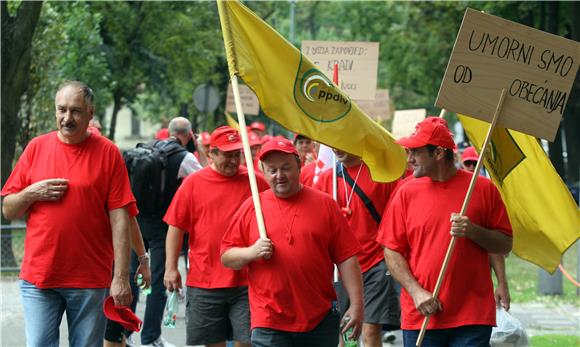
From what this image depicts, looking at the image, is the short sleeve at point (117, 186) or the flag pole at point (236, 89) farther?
the short sleeve at point (117, 186)

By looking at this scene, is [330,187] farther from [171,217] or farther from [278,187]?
[278,187]

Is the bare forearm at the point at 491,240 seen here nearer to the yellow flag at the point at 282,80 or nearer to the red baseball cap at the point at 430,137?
the red baseball cap at the point at 430,137

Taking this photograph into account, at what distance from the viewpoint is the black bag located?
10578mm

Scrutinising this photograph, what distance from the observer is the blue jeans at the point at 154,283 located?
35.5 feet

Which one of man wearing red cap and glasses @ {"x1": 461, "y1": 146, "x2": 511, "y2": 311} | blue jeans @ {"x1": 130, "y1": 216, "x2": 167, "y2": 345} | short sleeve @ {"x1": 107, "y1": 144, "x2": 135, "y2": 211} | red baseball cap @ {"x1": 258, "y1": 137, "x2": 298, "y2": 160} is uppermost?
red baseball cap @ {"x1": 258, "y1": 137, "x2": 298, "y2": 160}

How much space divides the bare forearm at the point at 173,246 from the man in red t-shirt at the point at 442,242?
1949 millimetres

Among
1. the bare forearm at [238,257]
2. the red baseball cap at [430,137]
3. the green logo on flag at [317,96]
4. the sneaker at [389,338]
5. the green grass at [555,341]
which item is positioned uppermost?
the green logo on flag at [317,96]

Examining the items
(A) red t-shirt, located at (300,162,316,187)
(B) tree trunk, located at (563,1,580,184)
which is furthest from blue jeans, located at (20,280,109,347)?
(B) tree trunk, located at (563,1,580,184)

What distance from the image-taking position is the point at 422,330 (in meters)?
6.63

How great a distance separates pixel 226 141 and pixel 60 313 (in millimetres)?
2038

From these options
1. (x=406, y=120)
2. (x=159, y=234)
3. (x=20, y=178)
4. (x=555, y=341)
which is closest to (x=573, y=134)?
(x=406, y=120)

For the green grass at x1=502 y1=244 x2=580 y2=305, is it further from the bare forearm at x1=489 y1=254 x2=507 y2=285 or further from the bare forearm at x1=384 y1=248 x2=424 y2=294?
the bare forearm at x1=384 y1=248 x2=424 y2=294

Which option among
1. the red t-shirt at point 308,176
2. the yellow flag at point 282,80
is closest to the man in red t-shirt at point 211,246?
the yellow flag at point 282,80

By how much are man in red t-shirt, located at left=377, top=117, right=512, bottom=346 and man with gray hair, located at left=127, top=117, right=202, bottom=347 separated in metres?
4.11
